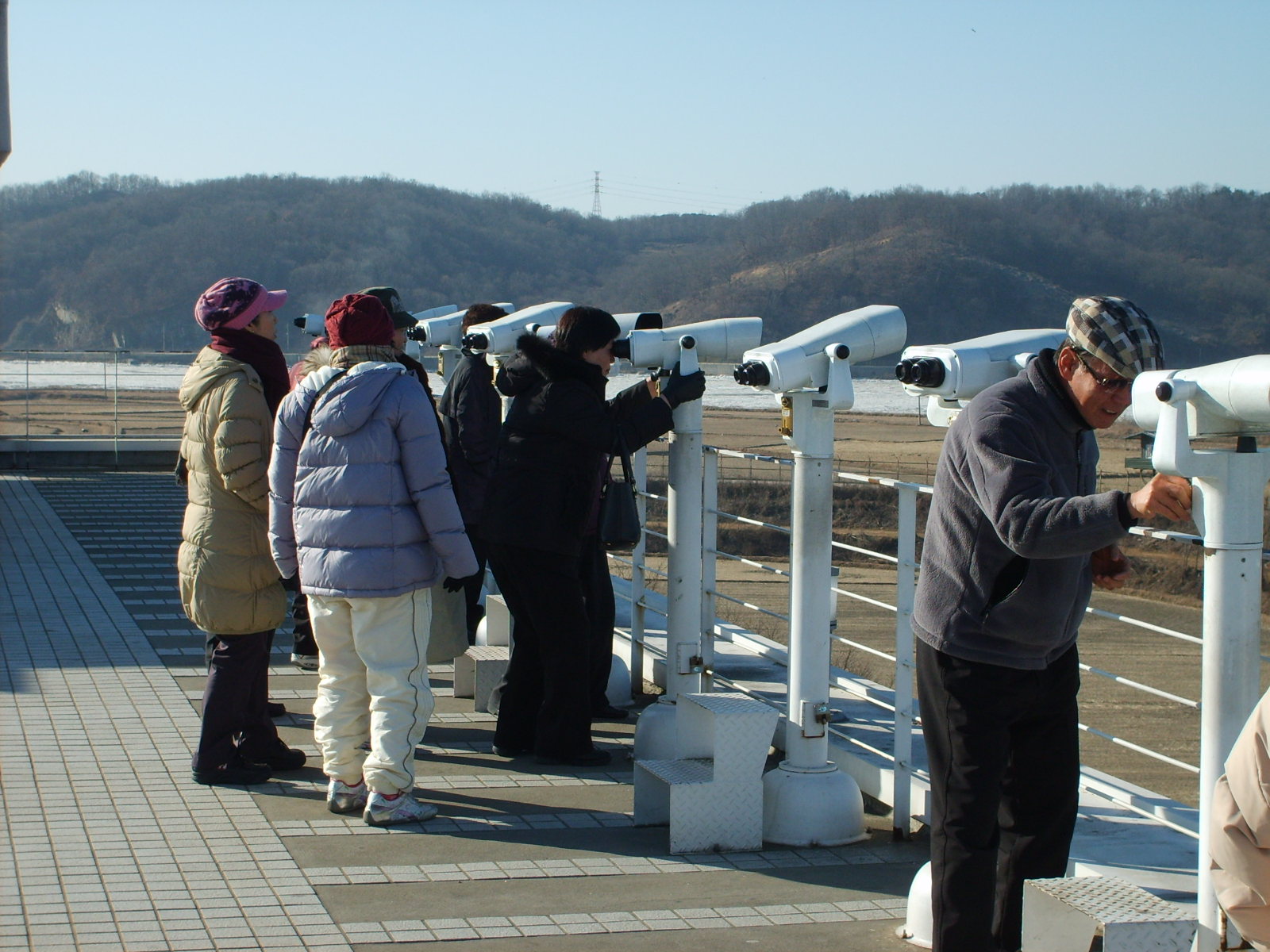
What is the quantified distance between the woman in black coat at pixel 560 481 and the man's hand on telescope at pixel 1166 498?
8.79 ft

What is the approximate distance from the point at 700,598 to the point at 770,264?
109 metres

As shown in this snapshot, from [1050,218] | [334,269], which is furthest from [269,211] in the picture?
[1050,218]

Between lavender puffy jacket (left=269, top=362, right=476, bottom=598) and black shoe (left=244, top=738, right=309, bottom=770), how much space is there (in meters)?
0.92

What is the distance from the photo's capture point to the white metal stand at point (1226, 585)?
2607 mm

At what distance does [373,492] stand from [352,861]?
1.15m

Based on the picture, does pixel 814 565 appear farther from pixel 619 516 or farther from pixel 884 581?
pixel 884 581

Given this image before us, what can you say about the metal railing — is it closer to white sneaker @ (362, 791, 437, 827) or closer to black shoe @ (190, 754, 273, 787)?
white sneaker @ (362, 791, 437, 827)

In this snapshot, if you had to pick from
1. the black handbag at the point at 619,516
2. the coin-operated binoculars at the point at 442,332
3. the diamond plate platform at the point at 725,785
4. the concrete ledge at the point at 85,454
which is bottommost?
the diamond plate platform at the point at 725,785

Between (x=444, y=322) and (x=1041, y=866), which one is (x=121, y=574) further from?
(x=1041, y=866)

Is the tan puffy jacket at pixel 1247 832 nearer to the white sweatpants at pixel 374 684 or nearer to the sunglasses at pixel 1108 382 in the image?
the sunglasses at pixel 1108 382

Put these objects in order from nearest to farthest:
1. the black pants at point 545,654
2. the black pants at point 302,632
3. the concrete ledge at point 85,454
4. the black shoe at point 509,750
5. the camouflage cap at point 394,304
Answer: the black pants at point 545,654 < the black shoe at point 509,750 < the camouflage cap at point 394,304 < the black pants at point 302,632 < the concrete ledge at point 85,454

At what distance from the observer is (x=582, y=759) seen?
5.40m

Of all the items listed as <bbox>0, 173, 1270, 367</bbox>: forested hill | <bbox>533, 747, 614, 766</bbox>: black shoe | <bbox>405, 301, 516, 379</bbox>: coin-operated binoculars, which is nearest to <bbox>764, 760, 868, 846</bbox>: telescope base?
<bbox>533, 747, 614, 766</bbox>: black shoe

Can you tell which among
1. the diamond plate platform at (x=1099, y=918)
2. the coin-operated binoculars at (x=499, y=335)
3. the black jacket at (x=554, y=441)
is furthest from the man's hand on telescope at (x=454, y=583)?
the diamond plate platform at (x=1099, y=918)
